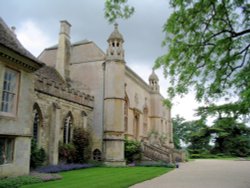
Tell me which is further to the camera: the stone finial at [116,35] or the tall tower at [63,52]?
the tall tower at [63,52]

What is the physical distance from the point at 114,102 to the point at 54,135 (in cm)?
657

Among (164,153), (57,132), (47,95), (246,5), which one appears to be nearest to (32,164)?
(57,132)

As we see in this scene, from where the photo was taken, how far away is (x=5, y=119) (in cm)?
1170

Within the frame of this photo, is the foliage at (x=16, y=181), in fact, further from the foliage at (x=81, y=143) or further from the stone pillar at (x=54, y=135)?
the foliage at (x=81, y=143)

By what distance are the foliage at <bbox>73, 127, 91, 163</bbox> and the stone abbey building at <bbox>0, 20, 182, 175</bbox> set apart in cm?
53

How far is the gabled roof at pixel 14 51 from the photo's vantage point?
11547 millimetres

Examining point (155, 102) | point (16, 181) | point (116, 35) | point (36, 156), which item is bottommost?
point (16, 181)

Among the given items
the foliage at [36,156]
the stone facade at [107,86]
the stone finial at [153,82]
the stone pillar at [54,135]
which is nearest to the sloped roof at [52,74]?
the stone facade at [107,86]

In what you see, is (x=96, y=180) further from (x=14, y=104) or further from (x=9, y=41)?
(x=9, y=41)

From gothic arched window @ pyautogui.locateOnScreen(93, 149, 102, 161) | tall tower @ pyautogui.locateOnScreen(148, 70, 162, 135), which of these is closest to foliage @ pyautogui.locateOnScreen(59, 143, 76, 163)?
gothic arched window @ pyautogui.locateOnScreen(93, 149, 102, 161)

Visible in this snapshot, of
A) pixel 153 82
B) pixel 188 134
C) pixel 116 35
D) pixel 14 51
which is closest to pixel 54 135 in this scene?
pixel 14 51

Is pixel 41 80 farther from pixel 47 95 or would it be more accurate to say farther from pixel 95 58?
pixel 95 58

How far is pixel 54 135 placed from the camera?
1769cm

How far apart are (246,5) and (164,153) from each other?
16.4 metres
